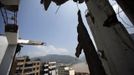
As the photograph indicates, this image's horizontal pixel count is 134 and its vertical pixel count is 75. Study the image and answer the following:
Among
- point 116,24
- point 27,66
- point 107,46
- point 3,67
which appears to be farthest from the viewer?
point 27,66

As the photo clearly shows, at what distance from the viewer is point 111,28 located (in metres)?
2.26

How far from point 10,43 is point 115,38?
1029 centimetres

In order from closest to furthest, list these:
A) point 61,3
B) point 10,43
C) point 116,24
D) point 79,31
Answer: point 116,24, point 79,31, point 61,3, point 10,43

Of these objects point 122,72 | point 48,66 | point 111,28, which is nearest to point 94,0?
point 111,28

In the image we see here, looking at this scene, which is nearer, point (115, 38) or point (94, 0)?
point (115, 38)

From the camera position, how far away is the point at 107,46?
2428 mm

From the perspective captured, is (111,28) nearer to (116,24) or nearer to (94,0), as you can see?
(116,24)

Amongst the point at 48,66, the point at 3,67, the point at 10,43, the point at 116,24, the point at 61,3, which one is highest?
the point at 61,3

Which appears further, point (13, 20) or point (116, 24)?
point (13, 20)

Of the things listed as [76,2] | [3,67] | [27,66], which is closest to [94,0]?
[76,2]

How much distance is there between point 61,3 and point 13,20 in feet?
26.4

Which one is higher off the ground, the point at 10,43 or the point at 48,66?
the point at 10,43

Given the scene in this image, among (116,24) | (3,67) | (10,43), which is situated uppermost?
(116,24)

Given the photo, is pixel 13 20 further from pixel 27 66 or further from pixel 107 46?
pixel 27 66
